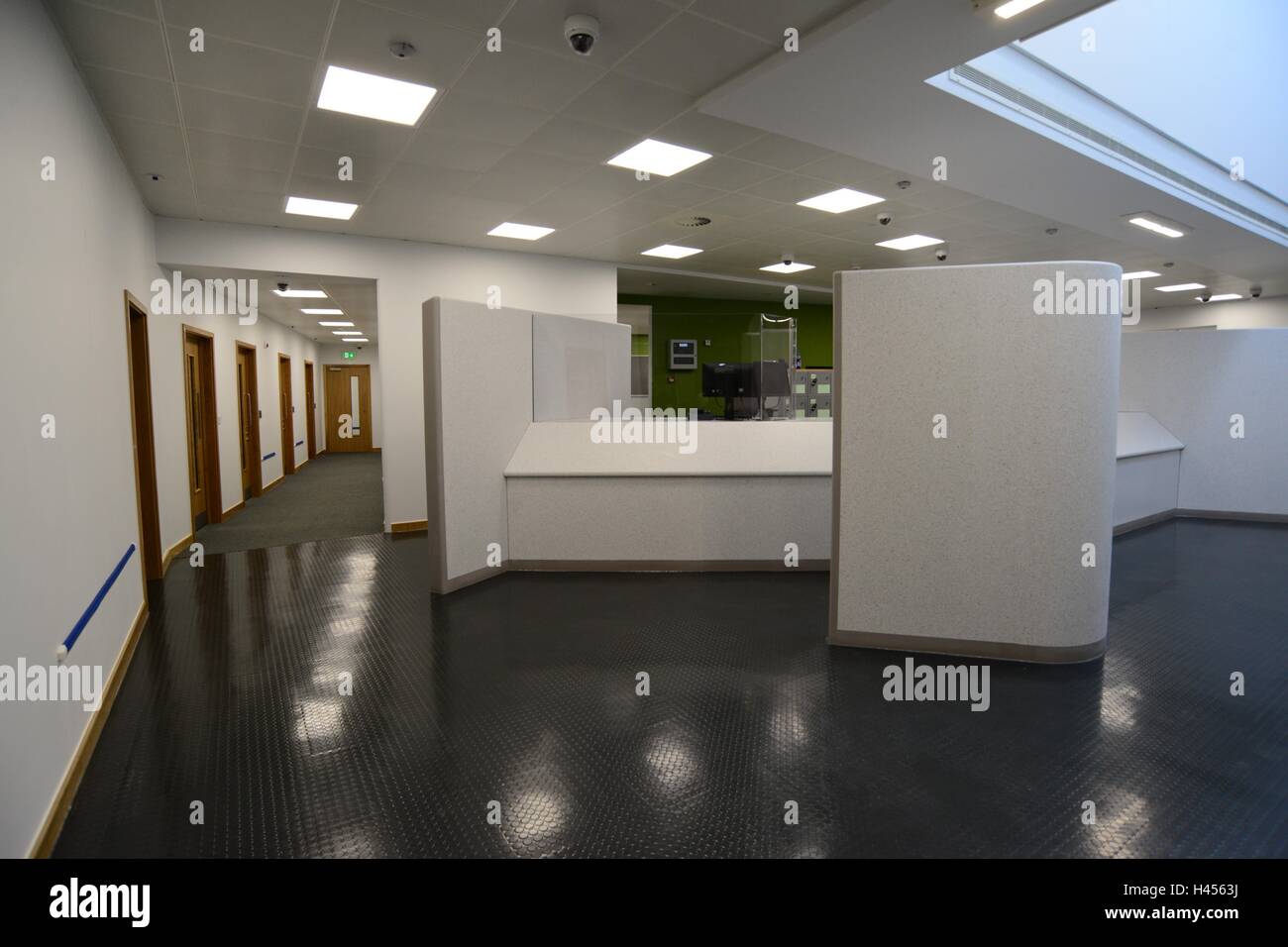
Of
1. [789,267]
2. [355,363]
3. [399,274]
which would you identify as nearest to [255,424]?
[399,274]

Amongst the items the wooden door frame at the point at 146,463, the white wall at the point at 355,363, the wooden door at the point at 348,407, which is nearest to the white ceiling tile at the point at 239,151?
the wooden door frame at the point at 146,463

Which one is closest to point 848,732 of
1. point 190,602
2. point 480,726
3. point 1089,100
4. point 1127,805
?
point 1127,805

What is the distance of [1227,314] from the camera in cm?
1226

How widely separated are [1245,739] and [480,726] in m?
3.05

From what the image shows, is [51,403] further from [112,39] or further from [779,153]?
[779,153]

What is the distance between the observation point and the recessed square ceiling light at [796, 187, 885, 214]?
5.86 metres

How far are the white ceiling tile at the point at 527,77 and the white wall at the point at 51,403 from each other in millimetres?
1792

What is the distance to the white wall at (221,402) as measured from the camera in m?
5.78

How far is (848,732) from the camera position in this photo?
2812mm

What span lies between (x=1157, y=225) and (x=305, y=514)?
9815 millimetres

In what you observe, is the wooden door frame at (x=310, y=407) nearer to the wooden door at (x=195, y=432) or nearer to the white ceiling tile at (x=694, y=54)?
the wooden door at (x=195, y=432)

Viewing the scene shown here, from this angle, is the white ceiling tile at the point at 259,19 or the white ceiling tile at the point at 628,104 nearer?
the white ceiling tile at the point at 259,19

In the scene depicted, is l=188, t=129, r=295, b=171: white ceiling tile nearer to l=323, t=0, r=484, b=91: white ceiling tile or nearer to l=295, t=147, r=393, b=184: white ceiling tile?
l=295, t=147, r=393, b=184: white ceiling tile
